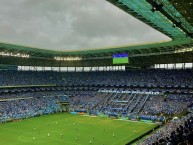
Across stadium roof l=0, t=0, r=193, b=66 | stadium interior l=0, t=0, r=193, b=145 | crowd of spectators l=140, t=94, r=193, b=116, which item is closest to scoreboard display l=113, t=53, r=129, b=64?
stadium interior l=0, t=0, r=193, b=145

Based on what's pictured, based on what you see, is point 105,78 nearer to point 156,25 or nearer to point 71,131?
point 71,131

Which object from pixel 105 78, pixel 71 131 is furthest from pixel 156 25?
pixel 105 78

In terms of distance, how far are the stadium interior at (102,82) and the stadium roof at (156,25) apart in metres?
0.27

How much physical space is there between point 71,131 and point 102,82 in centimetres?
3683

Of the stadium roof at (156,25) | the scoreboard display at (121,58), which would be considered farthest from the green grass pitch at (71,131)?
the stadium roof at (156,25)

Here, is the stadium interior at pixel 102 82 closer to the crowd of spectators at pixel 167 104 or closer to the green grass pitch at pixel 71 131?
the crowd of spectators at pixel 167 104

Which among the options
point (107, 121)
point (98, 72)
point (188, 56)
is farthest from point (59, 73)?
point (188, 56)

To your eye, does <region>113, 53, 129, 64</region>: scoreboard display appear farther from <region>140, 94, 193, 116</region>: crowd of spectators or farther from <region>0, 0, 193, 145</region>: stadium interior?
<region>140, 94, 193, 116</region>: crowd of spectators

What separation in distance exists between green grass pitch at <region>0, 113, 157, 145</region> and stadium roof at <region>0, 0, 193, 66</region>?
18.9 metres

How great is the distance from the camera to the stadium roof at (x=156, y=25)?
2709cm

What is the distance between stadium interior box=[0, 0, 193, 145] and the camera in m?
62.2

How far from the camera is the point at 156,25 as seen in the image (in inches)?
1575

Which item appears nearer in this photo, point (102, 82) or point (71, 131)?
point (71, 131)

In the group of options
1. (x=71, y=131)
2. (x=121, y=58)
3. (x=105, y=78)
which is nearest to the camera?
(x=71, y=131)
